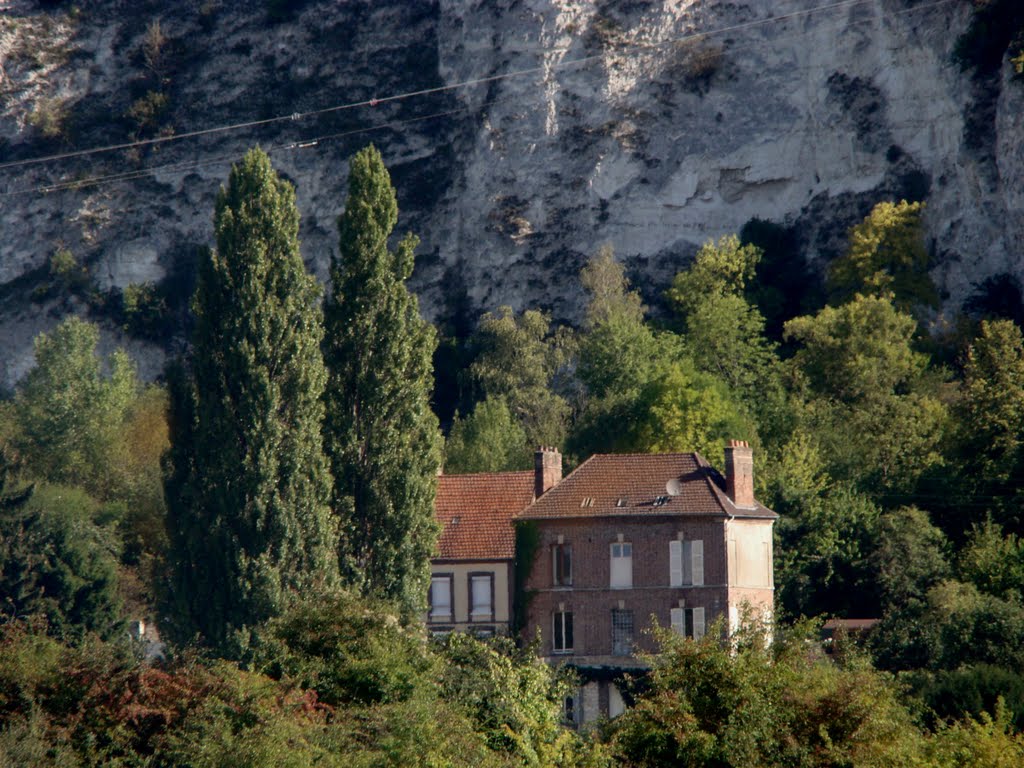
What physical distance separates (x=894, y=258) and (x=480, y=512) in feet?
85.0

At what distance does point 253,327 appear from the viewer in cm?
3725

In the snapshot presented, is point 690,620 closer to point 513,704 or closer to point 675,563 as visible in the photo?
point 675,563

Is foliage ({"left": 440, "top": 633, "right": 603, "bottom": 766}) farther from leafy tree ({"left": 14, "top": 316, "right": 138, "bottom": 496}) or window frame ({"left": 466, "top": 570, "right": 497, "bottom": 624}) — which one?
leafy tree ({"left": 14, "top": 316, "right": 138, "bottom": 496})

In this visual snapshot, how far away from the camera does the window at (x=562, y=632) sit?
43.6 metres

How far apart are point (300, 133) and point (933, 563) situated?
40.1m

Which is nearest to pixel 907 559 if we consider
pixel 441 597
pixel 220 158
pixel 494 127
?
pixel 441 597

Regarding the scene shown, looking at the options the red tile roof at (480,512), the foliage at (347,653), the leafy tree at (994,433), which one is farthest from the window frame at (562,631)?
the foliage at (347,653)

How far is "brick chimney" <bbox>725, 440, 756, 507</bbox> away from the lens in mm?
43375

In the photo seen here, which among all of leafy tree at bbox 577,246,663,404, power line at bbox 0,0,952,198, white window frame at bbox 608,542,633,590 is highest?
power line at bbox 0,0,952,198

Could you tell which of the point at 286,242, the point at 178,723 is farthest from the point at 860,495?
the point at 178,723

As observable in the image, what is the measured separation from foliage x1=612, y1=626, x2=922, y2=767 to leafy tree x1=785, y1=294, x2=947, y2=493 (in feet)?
110

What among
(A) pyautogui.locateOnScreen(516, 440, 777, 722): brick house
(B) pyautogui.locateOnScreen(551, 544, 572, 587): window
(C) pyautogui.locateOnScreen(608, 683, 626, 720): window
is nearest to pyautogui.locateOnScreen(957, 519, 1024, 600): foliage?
(A) pyautogui.locateOnScreen(516, 440, 777, 722): brick house

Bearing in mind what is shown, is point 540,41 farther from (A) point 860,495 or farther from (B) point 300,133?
(A) point 860,495

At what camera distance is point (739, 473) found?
43875 mm
